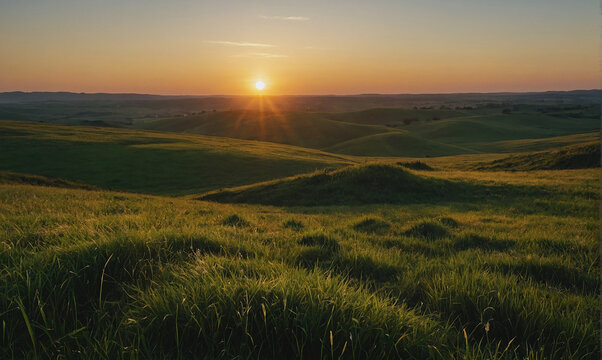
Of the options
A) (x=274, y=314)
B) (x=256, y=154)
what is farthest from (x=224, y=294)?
(x=256, y=154)

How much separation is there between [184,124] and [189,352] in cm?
17330

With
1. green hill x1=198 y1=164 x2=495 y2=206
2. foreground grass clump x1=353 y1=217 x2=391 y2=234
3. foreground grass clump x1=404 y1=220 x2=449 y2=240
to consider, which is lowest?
green hill x1=198 y1=164 x2=495 y2=206

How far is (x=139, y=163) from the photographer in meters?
46.9

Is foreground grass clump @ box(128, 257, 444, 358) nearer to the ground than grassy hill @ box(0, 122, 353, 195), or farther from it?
farther from it

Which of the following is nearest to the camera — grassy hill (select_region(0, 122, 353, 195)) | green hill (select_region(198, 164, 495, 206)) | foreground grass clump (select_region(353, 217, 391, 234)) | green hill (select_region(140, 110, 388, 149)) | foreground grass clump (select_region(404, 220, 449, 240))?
foreground grass clump (select_region(404, 220, 449, 240))

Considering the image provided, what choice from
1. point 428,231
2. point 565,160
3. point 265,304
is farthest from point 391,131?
point 265,304

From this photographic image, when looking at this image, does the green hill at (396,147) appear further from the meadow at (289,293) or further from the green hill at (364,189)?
the meadow at (289,293)

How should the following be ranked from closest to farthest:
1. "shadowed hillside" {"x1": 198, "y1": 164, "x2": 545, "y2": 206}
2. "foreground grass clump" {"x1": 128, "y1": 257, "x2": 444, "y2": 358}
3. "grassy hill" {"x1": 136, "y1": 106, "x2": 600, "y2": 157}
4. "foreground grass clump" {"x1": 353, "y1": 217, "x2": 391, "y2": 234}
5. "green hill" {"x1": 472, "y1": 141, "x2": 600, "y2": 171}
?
"foreground grass clump" {"x1": 128, "y1": 257, "x2": 444, "y2": 358} → "foreground grass clump" {"x1": 353, "y1": 217, "x2": 391, "y2": 234} → "shadowed hillside" {"x1": 198, "y1": 164, "x2": 545, "y2": 206} → "green hill" {"x1": 472, "y1": 141, "x2": 600, "y2": 171} → "grassy hill" {"x1": 136, "y1": 106, "x2": 600, "y2": 157}

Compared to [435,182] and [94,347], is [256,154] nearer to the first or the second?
[435,182]

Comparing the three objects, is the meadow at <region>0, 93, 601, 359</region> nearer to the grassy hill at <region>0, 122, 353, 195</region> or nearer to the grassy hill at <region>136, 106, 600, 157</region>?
the grassy hill at <region>0, 122, 353, 195</region>

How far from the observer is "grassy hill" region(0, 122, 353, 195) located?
134ft

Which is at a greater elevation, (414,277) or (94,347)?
(94,347)

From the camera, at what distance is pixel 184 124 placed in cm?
16362

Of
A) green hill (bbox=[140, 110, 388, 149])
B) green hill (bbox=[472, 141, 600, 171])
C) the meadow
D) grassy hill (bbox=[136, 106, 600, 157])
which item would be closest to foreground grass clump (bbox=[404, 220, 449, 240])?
the meadow
